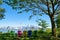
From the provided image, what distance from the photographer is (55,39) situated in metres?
16.9

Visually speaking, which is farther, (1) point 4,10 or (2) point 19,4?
(1) point 4,10

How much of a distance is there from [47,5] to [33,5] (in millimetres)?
2278

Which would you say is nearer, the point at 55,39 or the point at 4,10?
the point at 55,39

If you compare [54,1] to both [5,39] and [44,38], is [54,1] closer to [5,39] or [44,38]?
[44,38]

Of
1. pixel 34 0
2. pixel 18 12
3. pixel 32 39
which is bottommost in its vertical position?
pixel 32 39

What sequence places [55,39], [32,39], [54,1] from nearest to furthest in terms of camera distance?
[55,39] → [32,39] → [54,1]

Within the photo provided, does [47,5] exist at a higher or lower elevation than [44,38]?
higher

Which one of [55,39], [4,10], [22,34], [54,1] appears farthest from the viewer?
[4,10]

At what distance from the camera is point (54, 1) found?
2748 centimetres

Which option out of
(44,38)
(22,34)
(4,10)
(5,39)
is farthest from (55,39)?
(4,10)

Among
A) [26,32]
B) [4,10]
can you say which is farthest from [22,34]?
[4,10]

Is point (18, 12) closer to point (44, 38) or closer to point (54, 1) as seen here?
point (54, 1)

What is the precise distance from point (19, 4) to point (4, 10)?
1359 cm

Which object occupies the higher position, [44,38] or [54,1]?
[54,1]
